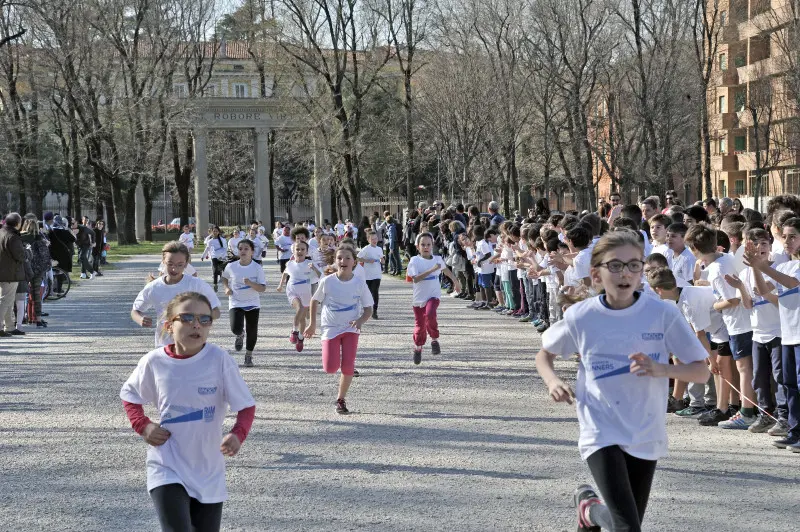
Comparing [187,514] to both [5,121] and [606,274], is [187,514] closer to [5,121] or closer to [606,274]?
[606,274]

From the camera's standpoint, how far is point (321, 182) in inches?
2032

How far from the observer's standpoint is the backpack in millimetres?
19328

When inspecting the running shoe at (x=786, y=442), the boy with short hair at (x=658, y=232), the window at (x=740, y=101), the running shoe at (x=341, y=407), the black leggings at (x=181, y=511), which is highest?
the window at (x=740, y=101)

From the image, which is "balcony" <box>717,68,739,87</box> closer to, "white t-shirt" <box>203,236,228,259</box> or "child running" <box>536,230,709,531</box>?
"white t-shirt" <box>203,236,228,259</box>

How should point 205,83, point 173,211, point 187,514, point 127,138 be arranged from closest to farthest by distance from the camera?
point 187,514 → point 127,138 → point 205,83 → point 173,211

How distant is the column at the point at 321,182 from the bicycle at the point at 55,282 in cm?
2429

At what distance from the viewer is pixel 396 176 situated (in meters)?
68.2

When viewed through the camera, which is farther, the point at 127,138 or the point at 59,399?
the point at 127,138

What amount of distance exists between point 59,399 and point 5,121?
41541 millimetres

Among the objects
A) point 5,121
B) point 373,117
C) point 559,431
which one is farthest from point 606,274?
point 373,117

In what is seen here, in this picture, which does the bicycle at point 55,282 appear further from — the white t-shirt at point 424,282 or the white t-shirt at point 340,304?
the white t-shirt at point 340,304

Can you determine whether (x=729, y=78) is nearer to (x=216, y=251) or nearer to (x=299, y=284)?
(x=216, y=251)

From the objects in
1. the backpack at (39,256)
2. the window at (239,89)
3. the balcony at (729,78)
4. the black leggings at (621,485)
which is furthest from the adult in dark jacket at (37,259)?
the window at (239,89)

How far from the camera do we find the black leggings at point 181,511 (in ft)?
15.1
